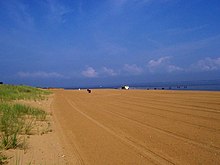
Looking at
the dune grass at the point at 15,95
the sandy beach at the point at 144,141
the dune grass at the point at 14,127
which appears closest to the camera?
the sandy beach at the point at 144,141

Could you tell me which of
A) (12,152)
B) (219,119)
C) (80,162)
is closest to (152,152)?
(80,162)

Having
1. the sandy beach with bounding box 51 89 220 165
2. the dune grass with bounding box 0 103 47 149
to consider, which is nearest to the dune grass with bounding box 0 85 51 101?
the dune grass with bounding box 0 103 47 149

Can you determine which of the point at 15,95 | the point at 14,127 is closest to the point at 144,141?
the point at 14,127

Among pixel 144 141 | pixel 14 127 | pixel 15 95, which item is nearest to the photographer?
pixel 144 141

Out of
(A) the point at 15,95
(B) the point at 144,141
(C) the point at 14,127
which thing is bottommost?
(B) the point at 144,141

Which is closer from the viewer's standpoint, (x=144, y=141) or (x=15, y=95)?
(x=144, y=141)

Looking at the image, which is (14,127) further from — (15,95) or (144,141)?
(15,95)

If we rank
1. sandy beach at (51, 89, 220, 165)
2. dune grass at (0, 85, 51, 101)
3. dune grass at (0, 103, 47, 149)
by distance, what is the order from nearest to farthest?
sandy beach at (51, 89, 220, 165)
dune grass at (0, 103, 47, 149)
dune grass at (0, 85, 51, 101)

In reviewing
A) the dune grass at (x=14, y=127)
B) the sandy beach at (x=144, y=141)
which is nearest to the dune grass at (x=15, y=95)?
the dune grass at (x=14, y=127)

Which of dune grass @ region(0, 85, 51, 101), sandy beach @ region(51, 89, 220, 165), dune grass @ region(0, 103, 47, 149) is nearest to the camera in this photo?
sandy beach @ region(51, 89, 220, 165)

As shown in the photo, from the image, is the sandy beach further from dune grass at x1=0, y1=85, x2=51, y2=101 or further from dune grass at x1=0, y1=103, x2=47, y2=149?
dune grass at x1=0, y1=85, x2=51, y2=101

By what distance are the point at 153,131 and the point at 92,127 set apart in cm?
245

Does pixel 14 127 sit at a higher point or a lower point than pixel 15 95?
lower

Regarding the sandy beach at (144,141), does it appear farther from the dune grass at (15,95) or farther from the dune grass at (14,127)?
the dune grass at (15,95)
